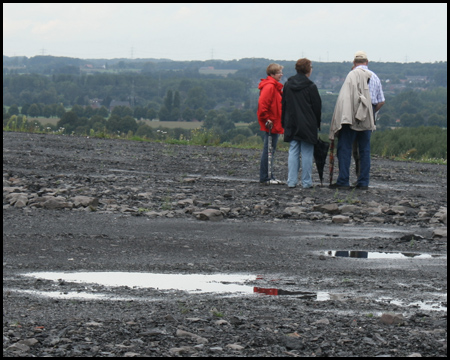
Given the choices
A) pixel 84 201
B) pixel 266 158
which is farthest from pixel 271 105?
pixel 84 201

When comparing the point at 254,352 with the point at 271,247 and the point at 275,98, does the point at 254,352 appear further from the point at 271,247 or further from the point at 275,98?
the point at 275,98

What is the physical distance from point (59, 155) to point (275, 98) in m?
6.79

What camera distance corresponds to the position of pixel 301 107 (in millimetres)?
13664

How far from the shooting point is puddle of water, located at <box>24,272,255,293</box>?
638 cm

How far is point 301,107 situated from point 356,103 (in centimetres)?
94

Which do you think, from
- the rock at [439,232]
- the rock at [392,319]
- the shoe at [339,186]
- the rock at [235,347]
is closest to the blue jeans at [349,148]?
the shoe at [339,186]

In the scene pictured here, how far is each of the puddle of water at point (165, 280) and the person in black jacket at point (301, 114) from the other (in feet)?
22.9

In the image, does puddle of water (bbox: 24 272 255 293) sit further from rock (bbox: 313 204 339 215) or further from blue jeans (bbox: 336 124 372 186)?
blue jeans (bbox: 336 124 372 186)

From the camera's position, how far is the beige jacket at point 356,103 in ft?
43.5

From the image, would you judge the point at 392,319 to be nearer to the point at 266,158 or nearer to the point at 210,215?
the point at 210,215

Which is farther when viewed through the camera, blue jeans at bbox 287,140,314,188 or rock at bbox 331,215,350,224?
blue jeans at bbox 287,140,314,188

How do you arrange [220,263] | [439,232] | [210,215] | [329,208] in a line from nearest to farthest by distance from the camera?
[220,263] → [439,232] → [210,215] → [329,208]

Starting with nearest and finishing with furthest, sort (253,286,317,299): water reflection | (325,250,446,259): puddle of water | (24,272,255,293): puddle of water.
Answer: (253,286,317,299): water reflection < (24,272,255,293): puddle of water < (325,250,446,259): puddle of water

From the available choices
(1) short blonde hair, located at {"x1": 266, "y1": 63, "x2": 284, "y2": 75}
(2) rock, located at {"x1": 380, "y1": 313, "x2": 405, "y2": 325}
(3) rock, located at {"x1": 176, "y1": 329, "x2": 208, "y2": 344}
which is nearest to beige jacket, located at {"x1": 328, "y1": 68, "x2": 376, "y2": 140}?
(1) short blonde hair, located at {"x1": 266, "y1": 63, "x2": 284, "y2": 75}
